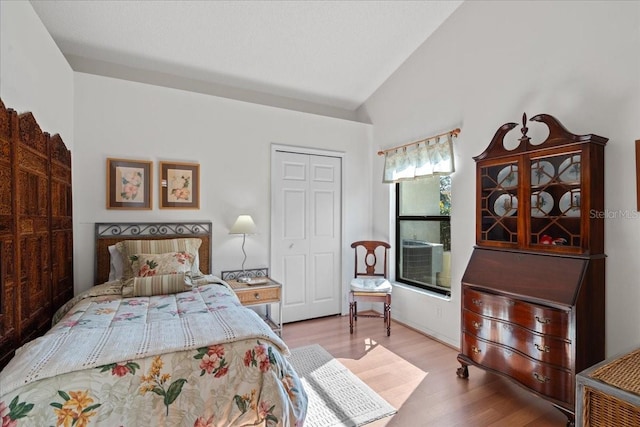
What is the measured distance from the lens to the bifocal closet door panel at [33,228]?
1816 millimetres

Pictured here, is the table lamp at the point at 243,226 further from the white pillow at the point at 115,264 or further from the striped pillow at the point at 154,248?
the white pillow at the point at 115,264

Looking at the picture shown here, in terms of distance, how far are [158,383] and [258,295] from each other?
5.96 ft

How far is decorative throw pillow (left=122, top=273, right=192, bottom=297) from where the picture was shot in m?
2.46

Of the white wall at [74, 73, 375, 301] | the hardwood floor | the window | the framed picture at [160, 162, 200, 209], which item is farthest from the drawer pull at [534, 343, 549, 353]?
the framed picture at [160, 162, 200, 209]

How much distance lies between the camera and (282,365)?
1.76m

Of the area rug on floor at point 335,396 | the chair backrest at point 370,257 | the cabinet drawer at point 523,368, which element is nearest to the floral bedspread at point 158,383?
the area rug on floor at point 335,396

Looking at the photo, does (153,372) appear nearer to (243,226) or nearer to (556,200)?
(243,226)

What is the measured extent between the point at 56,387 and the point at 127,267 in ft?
5.43

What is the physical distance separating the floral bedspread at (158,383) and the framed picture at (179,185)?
1.54 meters

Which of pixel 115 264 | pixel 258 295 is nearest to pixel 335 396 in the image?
pixel 258 295

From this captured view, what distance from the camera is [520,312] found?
7.14 feet

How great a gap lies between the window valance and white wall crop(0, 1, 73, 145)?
3.28m

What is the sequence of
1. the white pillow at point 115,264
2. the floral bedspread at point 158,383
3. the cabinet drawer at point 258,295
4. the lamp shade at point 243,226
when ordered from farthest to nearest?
1. the lamp shade at point 243,226
2. the cabinet drawer at point 258,295
3. the white pillow at point 115,264
4. the floral bedspread at point 158,383

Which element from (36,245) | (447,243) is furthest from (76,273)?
(447,243)
